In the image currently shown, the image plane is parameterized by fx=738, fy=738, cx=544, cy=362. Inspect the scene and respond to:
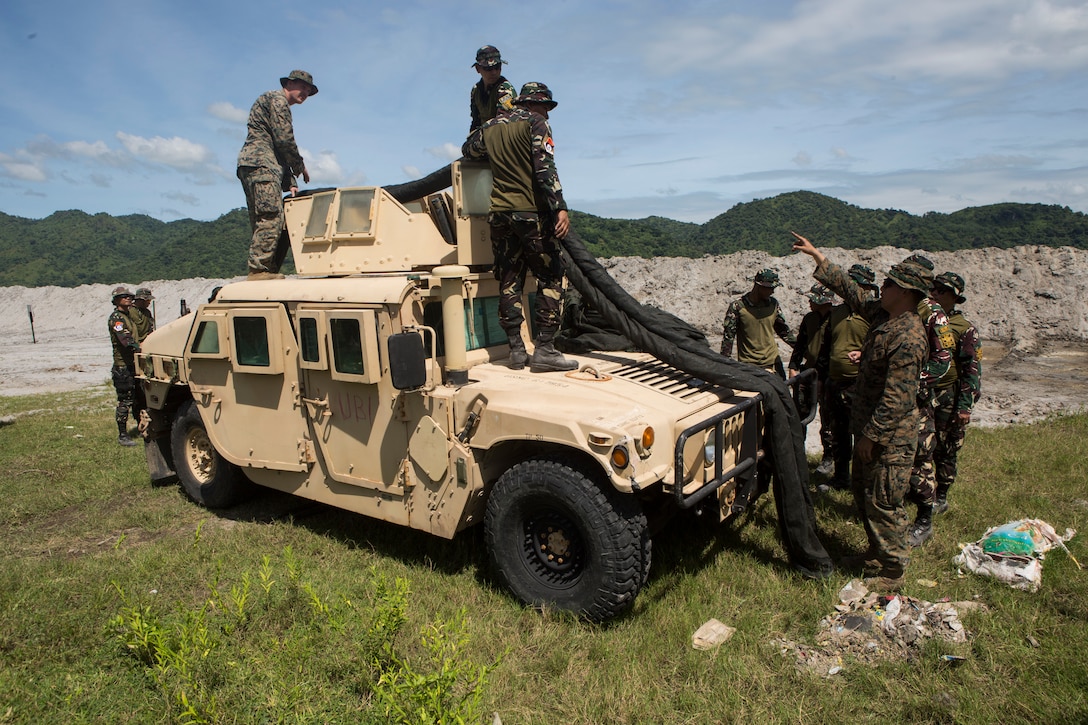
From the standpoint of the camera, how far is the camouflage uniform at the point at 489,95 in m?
5.89

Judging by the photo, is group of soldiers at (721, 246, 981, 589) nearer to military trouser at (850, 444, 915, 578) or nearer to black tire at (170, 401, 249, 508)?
military trouser at (850, 444, 915, 578)

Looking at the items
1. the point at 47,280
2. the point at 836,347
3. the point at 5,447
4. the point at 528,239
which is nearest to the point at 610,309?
the point at 528,239

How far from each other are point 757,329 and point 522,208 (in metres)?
3.01

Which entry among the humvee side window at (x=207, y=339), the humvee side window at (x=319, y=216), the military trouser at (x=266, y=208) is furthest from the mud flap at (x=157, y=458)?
the humvee side window at (x=319, y=216)

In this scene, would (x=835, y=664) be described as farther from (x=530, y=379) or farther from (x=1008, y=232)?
(x=1008, y=232)

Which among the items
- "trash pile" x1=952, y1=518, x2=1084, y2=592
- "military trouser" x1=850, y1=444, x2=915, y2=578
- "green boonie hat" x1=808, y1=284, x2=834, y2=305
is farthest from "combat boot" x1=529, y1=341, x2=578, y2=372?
"green boonie hat" x1=808, y1=284, x2=834, y2=305

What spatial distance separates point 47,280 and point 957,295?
51807 mm

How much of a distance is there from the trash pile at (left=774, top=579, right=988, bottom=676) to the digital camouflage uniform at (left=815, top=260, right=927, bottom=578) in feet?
1.44

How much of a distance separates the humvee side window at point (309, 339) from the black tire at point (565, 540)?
1.60 m

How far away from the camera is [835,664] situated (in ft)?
12.3

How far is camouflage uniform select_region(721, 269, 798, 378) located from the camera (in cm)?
680

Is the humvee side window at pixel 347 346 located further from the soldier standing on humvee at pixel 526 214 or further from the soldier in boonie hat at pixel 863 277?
the soldier in boonie hat at pixel 863 277

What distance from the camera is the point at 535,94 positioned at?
4.95 metres

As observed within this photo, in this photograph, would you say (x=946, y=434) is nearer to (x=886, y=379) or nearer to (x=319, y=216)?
(x=886, y=379)
